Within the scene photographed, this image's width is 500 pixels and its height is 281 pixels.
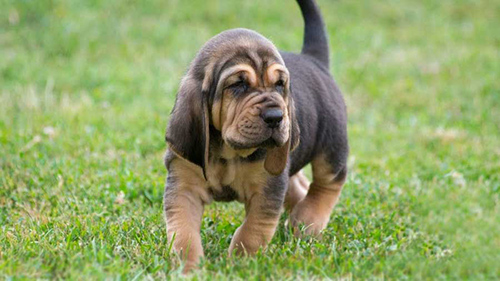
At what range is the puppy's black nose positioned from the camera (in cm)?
450

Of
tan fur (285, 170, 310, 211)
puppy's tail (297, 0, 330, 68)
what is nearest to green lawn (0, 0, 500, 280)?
tan fur (285, 170, 310, 211)

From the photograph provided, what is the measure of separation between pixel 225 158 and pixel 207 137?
296 mm

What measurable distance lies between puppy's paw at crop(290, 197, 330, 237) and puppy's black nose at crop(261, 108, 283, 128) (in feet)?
4.42

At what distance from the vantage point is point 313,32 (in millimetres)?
6570

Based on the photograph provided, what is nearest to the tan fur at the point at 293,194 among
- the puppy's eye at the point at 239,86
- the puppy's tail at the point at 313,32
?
the puppy's tail at the point at 313,32

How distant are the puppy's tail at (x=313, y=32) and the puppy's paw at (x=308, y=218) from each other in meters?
1.30

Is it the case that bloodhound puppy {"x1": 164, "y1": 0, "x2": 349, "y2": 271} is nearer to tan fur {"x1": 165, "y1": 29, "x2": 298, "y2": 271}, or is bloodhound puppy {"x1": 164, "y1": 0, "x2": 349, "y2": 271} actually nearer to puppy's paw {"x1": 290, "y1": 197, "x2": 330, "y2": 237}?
tan fur {"x1": 165, "y1": 29, "x2": 298, "y2": 271}

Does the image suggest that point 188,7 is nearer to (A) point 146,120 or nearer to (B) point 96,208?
(A) point 146,120

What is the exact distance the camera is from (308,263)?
4.65 metres

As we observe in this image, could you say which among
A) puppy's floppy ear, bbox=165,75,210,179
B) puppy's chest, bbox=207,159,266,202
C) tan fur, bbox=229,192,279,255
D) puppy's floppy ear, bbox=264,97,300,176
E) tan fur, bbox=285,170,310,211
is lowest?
tan fur, bbox=285,170,310,211

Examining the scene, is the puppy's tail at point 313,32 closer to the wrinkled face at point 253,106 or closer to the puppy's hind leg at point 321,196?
the puppy's hind leg at point 321,196

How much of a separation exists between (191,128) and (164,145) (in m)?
3.36

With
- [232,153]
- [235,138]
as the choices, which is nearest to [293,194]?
[232,153]

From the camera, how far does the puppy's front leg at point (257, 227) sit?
494 cm
